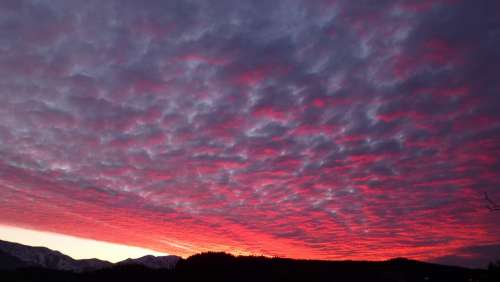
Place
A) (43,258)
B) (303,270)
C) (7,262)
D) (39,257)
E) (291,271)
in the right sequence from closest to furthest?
(291,271) < (303,270) < (7,262) < (43,258) < (39,257)

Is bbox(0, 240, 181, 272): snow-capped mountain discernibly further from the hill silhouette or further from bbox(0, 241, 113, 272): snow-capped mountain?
the hill silhouette

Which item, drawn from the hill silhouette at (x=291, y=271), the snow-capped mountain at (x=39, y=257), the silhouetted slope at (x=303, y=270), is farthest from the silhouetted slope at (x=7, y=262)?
the silhouetted slope at (x=303, y=270)

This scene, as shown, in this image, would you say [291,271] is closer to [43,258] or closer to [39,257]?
[43,258]

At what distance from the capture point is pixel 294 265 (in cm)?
2448

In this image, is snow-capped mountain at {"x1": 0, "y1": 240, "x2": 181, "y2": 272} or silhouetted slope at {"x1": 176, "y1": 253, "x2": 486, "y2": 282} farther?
snow-capped mountain at {"x1": 0, "y1": 240, "x2": 181, "y2": 272}

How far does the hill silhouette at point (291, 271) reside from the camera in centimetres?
2264

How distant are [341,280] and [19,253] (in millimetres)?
198395

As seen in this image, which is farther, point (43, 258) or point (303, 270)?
point (43, 258)

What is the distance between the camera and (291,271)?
2312cm

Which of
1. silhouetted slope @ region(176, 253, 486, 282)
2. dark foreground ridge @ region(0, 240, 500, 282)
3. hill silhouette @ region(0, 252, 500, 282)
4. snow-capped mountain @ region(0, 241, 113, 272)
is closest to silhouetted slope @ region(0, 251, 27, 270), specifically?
snow-capped mountain @ region(0, 241, 113, 272)

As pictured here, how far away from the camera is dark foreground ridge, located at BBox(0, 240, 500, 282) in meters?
22.6

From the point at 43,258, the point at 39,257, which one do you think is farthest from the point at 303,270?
the point at 39,257

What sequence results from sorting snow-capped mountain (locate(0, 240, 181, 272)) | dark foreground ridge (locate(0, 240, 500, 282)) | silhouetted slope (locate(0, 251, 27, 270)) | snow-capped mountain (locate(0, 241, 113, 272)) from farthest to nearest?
snow-capped mountain (locate(0, 241, 113, 272)) → snow-capped mountain (locate(0, 240, 181, 272)) → silhouetted slope (locate(0, 251, 27, 270)) → dark foreground ridge (locate(0, 240, 500, 282))

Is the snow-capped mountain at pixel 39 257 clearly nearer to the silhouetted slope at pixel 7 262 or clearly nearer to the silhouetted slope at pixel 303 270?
the silhouetted slope at pixel 7 262
